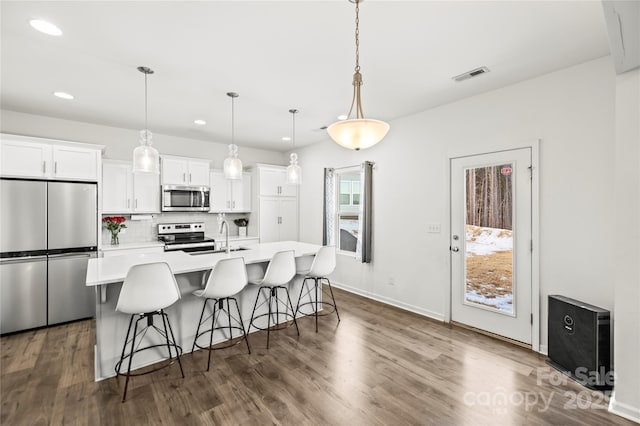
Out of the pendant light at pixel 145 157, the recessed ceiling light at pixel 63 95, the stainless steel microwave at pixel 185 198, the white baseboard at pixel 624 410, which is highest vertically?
the recessed ceiling light at pixel 63 95

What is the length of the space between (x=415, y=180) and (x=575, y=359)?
2462 mm

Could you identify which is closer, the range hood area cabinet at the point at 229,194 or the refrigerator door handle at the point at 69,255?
the refrigerator door handle at the point at 69,255

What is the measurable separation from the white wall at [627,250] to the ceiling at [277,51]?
667mm

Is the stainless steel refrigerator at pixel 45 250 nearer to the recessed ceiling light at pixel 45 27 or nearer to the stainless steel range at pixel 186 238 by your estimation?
the stainless steel range at pixel 186 238

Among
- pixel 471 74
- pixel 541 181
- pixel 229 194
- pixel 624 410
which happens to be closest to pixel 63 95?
pixel 229 194

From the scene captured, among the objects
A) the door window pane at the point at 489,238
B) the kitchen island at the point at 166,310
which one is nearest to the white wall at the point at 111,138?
the kitchen island at the point at 166,310

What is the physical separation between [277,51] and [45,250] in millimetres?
3707

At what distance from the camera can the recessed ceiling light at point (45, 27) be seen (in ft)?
6.88

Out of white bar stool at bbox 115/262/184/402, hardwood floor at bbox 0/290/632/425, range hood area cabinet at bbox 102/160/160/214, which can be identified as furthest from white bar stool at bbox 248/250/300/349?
range hood area cabinet at bbox 102/160/160/214

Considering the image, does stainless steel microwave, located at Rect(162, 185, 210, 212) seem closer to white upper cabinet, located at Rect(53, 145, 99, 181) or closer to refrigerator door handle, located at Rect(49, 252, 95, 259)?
white upper cabinet, located at Rect(53, 145, 99, 181)

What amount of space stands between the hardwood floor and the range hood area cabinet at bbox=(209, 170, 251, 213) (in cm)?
276

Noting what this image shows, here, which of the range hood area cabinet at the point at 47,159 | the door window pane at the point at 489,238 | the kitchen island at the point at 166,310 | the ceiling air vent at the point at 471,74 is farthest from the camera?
the range hood area cabinet at the point at 47,159

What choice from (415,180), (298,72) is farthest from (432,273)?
(298,72)

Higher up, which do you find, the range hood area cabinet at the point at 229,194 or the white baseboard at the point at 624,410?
the range hood area cabinet at the point at 229,194
